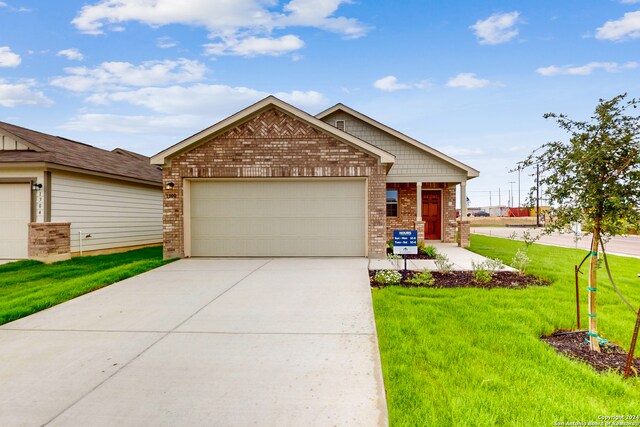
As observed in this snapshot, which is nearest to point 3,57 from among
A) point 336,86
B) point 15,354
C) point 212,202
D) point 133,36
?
point 133,36

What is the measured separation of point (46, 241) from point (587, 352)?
13.8m

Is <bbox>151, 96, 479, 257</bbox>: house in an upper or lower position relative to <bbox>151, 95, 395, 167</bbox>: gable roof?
lower

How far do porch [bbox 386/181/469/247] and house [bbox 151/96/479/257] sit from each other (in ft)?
18.2

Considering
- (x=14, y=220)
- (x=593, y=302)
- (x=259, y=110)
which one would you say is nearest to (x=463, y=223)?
(x=259, y=110)

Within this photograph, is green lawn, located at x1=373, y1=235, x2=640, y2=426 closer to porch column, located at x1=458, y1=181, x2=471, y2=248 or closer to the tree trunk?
the tree trunk

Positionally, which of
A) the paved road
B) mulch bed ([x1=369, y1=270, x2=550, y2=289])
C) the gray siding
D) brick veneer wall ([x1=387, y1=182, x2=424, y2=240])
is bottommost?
the paved road

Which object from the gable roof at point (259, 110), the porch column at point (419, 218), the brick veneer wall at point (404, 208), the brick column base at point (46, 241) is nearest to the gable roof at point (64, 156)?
the brick column base at point (46, 241)

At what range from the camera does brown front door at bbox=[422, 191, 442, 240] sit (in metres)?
17.1

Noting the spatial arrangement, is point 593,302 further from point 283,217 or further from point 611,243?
point 611,243

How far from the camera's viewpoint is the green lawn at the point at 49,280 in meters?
6.17

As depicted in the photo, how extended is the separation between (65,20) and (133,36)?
2352 millimetres

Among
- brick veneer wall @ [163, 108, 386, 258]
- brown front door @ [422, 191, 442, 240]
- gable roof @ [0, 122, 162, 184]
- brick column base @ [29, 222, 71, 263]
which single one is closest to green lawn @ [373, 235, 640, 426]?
brick veneer wall @ [163, 108, 386, 258]

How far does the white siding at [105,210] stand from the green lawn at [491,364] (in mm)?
11472

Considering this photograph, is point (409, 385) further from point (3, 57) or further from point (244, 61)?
point (3, 57)
